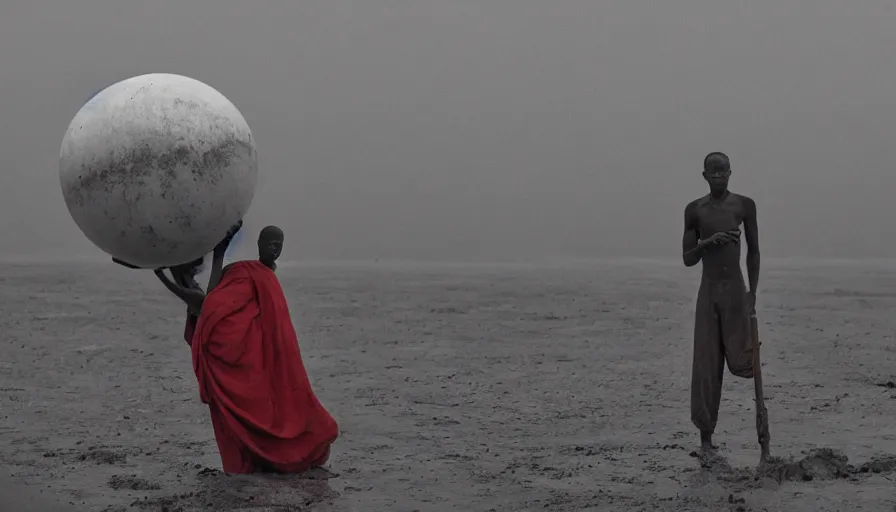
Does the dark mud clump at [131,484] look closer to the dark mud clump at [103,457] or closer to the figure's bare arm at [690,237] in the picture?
the dark mud clump at [103,457]

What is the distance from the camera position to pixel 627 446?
7.71 meters

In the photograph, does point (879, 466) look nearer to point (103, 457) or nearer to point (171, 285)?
point (171, 285)

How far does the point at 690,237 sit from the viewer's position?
23.4 ft

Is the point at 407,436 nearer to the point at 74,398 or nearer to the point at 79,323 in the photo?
the point at 74,398

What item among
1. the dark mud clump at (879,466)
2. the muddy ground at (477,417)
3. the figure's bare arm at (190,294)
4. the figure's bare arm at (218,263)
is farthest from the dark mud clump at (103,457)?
the dark mud clump at (879,466)

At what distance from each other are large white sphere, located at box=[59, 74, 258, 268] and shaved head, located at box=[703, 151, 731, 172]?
2902 millimetres

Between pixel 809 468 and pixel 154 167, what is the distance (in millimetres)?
4242

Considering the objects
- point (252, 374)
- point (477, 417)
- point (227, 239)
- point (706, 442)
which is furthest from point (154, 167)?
point (477, 417)

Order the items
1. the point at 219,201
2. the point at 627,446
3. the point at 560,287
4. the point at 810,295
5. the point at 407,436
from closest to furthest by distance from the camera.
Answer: the point at 219,201 < the point at 627,446 < the point at 407,436 < the point at 810,295 < the point at 560,287

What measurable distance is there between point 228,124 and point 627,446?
3659mm

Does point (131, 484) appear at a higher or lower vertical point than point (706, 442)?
lower

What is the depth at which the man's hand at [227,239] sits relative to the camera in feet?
20.4

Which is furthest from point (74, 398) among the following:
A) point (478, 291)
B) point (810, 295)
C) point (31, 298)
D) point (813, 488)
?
point (810, 295)

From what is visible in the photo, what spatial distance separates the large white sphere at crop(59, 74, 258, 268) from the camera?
5.64 meters
